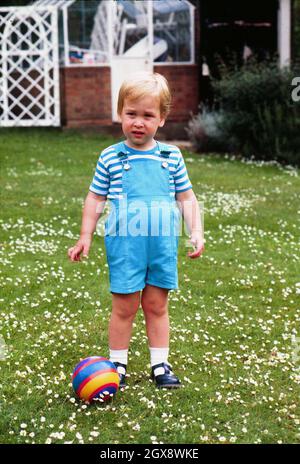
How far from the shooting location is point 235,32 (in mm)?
18672

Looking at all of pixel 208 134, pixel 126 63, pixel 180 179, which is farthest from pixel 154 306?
pixel 126 63

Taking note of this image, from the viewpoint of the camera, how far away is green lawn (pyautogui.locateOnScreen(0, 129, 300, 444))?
4.50 metres

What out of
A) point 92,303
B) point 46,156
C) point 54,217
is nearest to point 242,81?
point 46,156

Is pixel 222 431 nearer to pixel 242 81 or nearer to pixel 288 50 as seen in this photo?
pixel 242 81

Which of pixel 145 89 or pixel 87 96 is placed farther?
pixel 87 96

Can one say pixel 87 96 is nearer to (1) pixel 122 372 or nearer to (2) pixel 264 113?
(2) pixel 264 113

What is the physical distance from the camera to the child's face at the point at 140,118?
4.80 meters

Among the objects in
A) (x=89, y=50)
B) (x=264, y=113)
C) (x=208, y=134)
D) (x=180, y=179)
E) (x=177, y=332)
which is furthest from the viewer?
(x=89, y=50)

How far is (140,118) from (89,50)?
47.7 feet

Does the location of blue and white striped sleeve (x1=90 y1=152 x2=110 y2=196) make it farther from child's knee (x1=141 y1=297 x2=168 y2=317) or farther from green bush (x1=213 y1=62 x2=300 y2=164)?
green bush (x1=213 y1=62 x2=300 y2=164)

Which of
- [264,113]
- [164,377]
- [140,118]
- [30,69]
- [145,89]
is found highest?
[30,69]

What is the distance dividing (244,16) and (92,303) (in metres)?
13.5

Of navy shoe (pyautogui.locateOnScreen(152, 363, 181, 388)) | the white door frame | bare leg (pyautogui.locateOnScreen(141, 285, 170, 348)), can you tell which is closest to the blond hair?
bare leg (pyautogui.locateOnScreen(141, 285, 170, 348))

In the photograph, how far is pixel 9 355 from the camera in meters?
5.51
